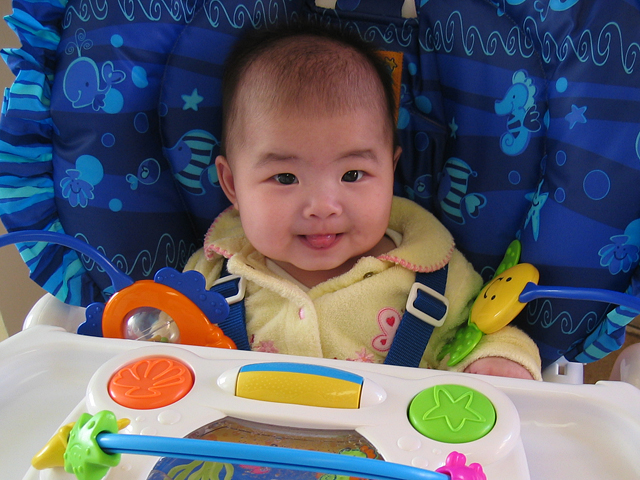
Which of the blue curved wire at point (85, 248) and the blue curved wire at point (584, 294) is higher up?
the blue curved wire at point (584, 294)

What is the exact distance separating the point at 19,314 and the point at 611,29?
126cm

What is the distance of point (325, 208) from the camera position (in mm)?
683

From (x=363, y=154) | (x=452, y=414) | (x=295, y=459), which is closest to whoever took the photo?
(x=295, y=459)

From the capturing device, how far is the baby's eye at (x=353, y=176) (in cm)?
72

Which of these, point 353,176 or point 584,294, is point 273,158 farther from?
point 584,294

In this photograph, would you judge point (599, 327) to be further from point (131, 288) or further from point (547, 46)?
point (131, 288)

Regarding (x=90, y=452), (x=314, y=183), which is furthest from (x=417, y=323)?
(x=90, y=452)

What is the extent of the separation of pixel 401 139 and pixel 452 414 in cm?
44

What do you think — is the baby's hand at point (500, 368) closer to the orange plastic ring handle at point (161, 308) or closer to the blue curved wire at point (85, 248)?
the orange plastic ring handle at point (161, 308)

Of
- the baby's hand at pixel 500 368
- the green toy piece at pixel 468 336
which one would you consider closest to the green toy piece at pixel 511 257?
the green toy piece at pixel 468 336

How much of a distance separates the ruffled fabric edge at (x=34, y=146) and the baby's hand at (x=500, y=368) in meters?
0.51

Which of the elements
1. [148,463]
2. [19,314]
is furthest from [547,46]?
[19,314]

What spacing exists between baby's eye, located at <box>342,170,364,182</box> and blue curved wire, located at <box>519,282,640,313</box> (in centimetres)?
24

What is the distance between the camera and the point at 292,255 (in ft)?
2.43
